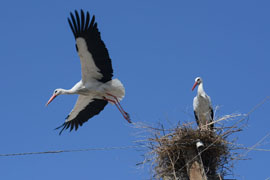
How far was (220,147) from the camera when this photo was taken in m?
5.85

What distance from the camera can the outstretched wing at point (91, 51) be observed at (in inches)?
292

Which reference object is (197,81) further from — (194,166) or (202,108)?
(194,166)

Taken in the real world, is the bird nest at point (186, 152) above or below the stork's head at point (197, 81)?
below

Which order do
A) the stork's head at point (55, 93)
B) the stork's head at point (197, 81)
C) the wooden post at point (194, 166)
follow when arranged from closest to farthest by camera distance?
the wooden post at point (194, 166)
the stork's head at point (55, 93)
the stork's head at point (197, 81)

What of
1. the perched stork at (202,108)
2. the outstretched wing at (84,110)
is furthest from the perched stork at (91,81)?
the perched stork at (202,108)

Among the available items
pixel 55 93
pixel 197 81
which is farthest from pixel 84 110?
pixel 197 81

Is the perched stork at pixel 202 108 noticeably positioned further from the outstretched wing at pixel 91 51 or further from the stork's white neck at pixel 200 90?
the outstretched wing at pixel 91 51

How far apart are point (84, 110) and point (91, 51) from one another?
1.69 m

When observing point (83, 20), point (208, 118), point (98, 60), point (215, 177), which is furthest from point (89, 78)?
point (215, 177)

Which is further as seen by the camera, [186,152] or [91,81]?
[91,81]

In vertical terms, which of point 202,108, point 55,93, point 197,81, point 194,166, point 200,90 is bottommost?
point 194,166

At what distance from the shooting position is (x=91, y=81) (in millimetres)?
8406

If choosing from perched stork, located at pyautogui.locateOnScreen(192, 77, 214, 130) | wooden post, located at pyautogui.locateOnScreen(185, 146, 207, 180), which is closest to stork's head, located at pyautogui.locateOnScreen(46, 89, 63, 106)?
perched stork, located at pyautogui.locateOnScreen(192, 77, 214, 130)

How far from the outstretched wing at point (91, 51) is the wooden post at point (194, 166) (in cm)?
281
